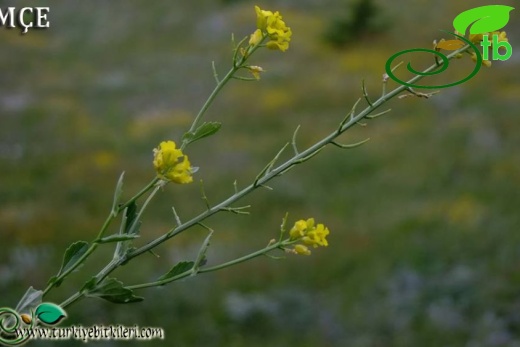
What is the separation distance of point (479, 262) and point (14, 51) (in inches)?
484

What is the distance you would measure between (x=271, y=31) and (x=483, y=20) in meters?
0.41

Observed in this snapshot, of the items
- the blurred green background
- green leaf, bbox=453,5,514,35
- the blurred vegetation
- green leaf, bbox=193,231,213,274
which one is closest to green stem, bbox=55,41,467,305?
green leaf, bbox=193,231,213,274

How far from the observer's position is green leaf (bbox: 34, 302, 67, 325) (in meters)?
1.00

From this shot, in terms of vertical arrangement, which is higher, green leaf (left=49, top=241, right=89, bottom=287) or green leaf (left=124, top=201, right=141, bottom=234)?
green leaf (left=124, top=201, right=141, bottom=234)

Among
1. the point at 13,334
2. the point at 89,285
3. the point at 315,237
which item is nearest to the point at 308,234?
the point at 315,237

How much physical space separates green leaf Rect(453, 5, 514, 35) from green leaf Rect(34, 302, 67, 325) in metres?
0.77

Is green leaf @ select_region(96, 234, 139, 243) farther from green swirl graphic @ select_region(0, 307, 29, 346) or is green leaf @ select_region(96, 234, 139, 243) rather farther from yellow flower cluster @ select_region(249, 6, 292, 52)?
yellow flower cluster @ select_region(249, 6, 292, 52)

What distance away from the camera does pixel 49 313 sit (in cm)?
101

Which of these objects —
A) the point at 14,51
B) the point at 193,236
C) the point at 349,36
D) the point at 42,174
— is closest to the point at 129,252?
the point at 193,236

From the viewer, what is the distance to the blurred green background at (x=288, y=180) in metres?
5.95

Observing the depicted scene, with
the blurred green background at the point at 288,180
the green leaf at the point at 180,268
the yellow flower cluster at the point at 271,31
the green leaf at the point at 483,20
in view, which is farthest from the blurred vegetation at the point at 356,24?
the green leaf at the point at 180,268

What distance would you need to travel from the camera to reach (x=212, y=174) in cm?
929

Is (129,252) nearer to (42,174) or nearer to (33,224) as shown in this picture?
(33,224)

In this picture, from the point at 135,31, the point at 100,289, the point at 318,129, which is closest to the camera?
the point at 100,289
